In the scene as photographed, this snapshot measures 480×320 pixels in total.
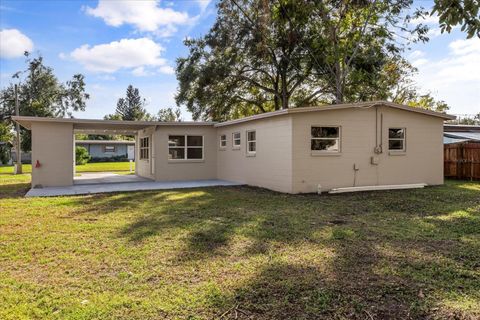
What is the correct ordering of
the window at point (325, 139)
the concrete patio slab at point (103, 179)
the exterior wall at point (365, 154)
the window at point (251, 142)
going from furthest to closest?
the concrete patio slab at point (103, 179), the window at point (251, 142), the window at point (325, 139), the exterior wall at point (365, 154)

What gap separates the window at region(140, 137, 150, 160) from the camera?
17.8 m

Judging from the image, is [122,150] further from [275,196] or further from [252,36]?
[275,196]

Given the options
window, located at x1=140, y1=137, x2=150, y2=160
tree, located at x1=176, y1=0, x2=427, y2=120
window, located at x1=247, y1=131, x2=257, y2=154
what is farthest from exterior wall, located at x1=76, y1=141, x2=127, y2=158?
window, located at x1=247, y1=131, x2=257, y2=154

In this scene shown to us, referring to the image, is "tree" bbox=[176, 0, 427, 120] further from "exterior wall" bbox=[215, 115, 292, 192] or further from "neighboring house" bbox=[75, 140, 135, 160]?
"neighboring house" bbox=[75, 140, 135, 160]

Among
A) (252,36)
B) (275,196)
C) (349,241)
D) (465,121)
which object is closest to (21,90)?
(252,36)

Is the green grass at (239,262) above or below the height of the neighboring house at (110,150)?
below

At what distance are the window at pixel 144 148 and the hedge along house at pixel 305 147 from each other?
1572 millimetres

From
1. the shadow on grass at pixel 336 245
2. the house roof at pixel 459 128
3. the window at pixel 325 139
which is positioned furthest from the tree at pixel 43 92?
the house roof at pixel 459 128

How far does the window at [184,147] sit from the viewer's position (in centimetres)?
1623

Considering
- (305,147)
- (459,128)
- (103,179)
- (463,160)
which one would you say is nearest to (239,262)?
(305,147)

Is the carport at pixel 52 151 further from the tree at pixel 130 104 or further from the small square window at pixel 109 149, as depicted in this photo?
the tree at pixel 130 104

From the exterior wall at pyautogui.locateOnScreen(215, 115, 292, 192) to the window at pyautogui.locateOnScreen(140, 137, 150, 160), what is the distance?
3.84 metres

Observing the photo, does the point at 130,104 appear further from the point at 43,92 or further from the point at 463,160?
the point at 463,160

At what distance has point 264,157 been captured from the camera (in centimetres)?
1312
